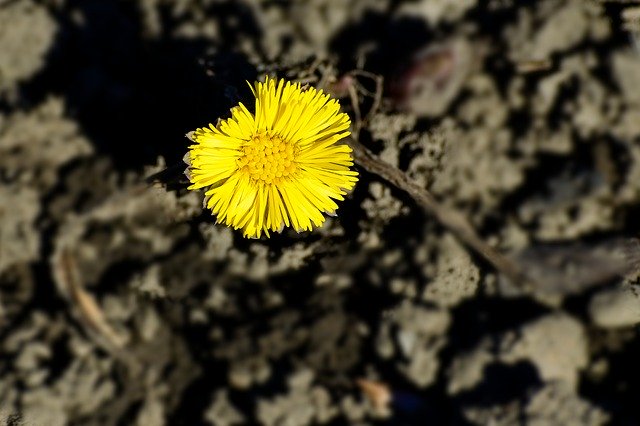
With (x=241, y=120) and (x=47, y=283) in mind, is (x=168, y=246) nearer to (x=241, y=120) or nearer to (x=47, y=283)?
(x=47, y=283)

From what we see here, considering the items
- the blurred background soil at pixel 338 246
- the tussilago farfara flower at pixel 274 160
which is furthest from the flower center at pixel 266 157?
the blurred background soil at pixel 338 246

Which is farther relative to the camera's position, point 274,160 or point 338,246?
point 338,246

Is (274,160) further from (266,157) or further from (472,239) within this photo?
(472,239)

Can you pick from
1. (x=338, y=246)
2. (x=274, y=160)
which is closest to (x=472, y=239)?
(x=338, y=246)

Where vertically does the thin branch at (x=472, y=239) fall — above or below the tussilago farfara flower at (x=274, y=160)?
above

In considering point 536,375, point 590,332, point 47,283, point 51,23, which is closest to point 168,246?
point 47,283

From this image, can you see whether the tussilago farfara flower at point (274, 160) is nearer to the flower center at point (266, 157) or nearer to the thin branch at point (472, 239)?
the flower center at point (266, 157)
